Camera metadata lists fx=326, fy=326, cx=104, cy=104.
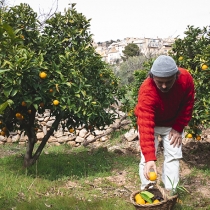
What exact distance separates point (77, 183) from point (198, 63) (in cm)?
268

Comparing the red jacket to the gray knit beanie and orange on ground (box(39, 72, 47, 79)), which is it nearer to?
the gray knit beanie

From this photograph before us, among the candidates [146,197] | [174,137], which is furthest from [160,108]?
[146,197]

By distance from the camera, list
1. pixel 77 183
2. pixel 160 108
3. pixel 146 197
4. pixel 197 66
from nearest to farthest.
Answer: pixel 146 197, pixel 160 108, pixel 77 183, pixel 197 66

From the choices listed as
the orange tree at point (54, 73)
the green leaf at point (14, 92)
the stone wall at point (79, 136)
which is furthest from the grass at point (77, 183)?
the stone wall at point (79, 136)

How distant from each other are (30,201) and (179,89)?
216cm

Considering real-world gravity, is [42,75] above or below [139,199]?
above

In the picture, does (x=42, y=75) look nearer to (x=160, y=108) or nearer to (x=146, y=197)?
(x=160, y=108)

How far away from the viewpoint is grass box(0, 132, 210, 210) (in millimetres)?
3794

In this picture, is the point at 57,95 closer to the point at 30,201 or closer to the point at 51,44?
the point at 51,44

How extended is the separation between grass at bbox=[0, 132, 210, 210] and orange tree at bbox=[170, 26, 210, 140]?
0.89 meters

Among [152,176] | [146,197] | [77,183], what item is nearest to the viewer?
[152,176]

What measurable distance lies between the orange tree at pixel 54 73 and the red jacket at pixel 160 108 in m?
1.60

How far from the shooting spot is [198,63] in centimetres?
527

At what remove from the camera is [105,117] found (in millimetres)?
5531
